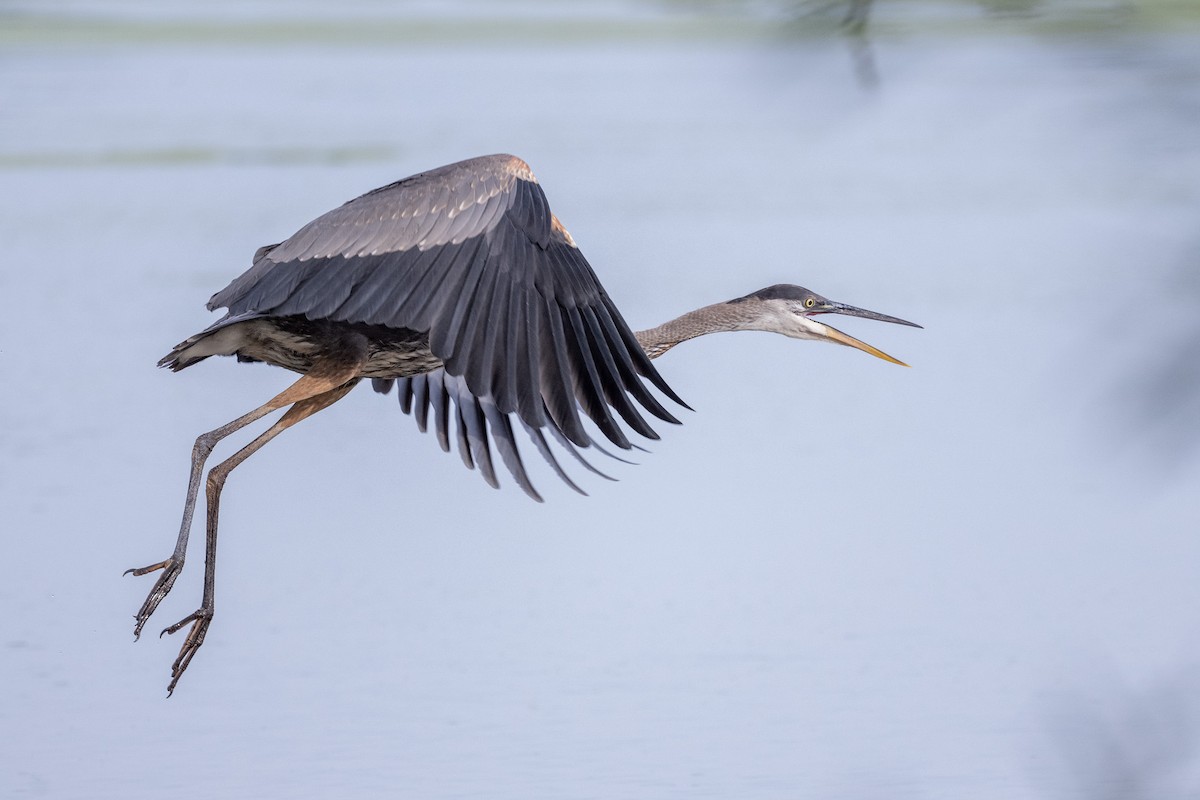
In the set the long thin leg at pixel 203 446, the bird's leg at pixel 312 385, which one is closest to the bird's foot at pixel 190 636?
the long thin leg at pixel 203 446

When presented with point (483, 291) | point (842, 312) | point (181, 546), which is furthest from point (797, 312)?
point (181, 546)

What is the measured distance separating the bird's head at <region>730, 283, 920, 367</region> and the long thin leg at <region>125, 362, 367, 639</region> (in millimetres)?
2067

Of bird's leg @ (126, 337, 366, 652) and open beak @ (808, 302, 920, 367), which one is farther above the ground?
bird's leg @ (126, 337, 366, 652)

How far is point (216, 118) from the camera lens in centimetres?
1738

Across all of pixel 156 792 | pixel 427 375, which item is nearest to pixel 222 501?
pixel 427 375

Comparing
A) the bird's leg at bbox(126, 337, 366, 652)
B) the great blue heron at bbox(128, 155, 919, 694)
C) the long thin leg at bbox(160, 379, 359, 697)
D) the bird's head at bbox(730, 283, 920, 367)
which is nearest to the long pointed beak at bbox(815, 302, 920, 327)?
the bird's head at bbox(730, 283, 920, 367)

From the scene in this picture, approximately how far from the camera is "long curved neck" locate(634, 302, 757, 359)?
23.6 ft

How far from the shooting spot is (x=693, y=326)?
23.9ft

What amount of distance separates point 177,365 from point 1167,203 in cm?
504

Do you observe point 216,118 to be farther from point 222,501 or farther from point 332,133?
point 222,501

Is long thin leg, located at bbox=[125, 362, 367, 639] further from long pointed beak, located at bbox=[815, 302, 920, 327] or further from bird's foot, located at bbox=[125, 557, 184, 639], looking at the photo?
long pointed beak, located at bbox=[815, 302, 920, 327]

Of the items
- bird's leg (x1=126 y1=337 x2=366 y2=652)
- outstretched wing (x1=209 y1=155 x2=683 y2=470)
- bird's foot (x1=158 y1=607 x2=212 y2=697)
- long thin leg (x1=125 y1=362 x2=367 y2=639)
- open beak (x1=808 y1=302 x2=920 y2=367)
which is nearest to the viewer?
outstretched wing (x1=209 y1=155 x2=683 y2=470)

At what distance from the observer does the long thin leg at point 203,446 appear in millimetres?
5500

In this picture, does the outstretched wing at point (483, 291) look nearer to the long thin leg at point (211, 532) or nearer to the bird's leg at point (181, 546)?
the bird's leg at point (181, 546)
